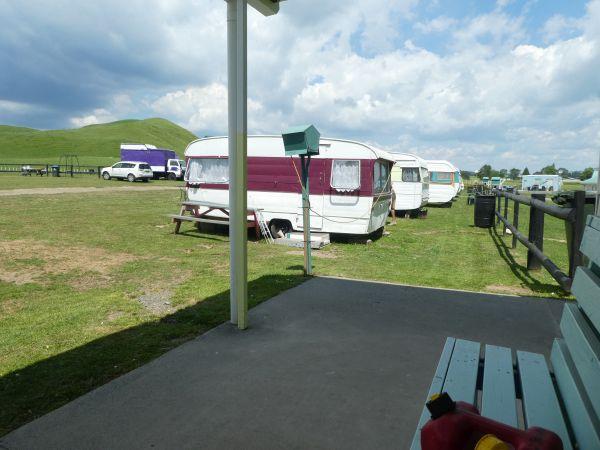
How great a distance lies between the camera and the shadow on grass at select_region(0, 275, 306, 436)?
9.87ft

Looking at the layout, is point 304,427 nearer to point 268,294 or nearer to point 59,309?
point 268,294

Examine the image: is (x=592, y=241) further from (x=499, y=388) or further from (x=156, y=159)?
(x=156, y=159)

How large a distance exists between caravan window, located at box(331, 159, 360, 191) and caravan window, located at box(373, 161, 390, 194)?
1.74 feet

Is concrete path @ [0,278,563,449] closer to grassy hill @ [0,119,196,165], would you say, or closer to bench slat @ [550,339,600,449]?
bench slat @ [550,339,600,449]

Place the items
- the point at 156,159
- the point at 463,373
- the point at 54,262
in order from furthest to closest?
the point at 156,159 → the point at 54,262 → the point at 463,373

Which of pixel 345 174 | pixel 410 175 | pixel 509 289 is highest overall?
pixel 410 175

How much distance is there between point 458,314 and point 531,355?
262 cm

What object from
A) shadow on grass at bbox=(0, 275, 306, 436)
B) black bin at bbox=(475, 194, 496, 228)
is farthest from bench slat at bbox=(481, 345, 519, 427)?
black bin at bbox=(475, 194, 496, 228)

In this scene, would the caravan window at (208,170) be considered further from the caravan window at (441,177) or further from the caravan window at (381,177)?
the caravan window at (441,177)

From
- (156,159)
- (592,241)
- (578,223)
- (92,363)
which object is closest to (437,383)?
(592,241)

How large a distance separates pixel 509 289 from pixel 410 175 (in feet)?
42.4

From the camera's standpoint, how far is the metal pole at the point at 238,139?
4242 millimetres

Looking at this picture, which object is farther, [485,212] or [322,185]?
[485,212]

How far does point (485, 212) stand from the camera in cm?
1555
